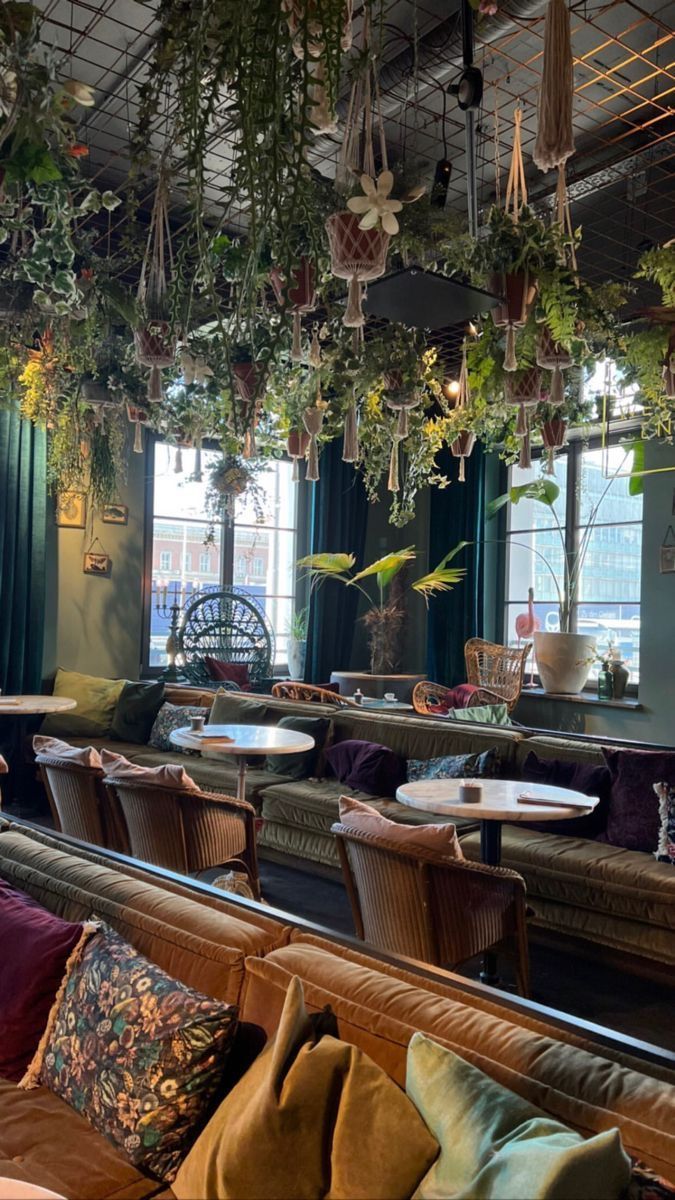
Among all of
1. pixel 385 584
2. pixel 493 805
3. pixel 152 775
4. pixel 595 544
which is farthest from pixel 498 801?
pixel 385 584

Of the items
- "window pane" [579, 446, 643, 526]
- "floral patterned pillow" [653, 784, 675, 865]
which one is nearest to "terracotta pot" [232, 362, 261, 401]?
"floral patterned pillow" [653, 784, 675, 865]

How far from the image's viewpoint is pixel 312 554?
848 cm

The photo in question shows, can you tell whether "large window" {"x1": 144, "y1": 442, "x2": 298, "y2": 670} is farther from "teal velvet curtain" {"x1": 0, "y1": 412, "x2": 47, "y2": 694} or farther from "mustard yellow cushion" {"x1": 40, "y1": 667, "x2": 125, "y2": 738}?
"teal velvet curtain" {"x1": 0, "y1": 412, "x2": 47, "y2": 694}

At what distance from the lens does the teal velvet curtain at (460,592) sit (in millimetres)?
8188

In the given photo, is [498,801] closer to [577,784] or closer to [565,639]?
[577,784]

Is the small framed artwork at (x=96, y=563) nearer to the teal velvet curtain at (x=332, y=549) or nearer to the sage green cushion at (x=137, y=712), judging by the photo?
the sage green cushion at (x=137, y=712)

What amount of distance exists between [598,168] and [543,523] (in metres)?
4.20

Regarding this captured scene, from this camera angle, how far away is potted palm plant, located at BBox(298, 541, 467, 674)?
25.0 ft

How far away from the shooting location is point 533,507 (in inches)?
325

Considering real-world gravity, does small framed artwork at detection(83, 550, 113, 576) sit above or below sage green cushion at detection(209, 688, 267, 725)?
above

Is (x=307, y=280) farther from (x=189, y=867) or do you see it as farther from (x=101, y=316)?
(x=189, y=867)

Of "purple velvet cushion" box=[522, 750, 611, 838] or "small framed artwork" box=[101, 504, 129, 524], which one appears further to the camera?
"small framed artwork" box=[101, 504, 129, 524]

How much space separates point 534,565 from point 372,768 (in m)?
4.10

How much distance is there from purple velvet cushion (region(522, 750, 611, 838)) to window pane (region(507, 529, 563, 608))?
382cm
